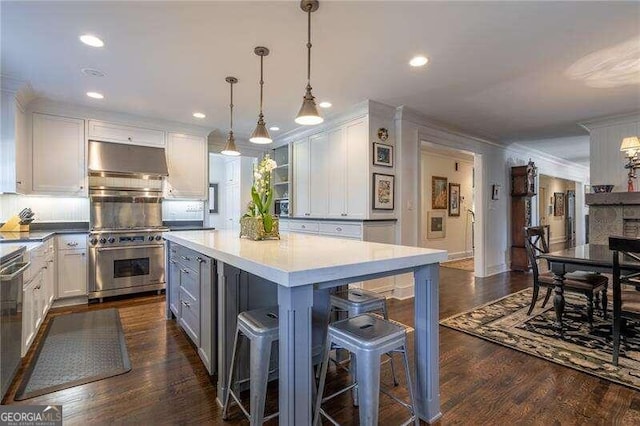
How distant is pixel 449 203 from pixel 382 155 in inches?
157

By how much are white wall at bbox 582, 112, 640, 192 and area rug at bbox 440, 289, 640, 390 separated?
2.00 meters

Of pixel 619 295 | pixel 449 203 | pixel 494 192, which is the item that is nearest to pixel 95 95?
pixel 619 295

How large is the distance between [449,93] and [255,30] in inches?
90.0

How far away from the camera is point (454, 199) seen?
24.5 feet

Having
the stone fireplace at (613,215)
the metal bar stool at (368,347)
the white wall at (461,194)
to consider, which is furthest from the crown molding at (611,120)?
the metal bar stool at (368,347)

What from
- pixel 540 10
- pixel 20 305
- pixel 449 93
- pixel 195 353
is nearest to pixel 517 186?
pixel 449 93

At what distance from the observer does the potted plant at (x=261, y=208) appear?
8.20ft

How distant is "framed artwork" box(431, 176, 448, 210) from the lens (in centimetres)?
700

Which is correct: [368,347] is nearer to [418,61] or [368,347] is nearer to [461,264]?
[418,61]

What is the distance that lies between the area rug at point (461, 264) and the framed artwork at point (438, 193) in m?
1.27

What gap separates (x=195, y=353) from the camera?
2.54 meters

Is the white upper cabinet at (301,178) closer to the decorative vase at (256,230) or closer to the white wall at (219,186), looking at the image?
the decorative vase at (256,230)

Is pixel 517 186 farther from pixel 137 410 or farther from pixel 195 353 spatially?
pixel 137 410

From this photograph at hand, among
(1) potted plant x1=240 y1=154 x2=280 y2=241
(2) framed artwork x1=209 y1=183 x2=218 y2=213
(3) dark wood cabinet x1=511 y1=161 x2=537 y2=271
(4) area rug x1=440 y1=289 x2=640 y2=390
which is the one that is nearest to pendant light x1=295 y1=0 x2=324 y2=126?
(1) potted plant x1=240 y1=154 x2=280 y2=241
